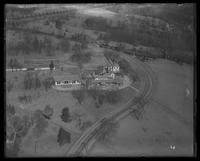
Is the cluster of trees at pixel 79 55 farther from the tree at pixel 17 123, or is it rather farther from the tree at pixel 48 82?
the tree at pixel 17 123

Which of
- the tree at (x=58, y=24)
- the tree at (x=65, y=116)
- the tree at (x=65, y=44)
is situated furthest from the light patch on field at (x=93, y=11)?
the tree at (x=65, y=116)

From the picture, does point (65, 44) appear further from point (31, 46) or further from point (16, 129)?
point (16, 129)

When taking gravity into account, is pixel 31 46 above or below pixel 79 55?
above

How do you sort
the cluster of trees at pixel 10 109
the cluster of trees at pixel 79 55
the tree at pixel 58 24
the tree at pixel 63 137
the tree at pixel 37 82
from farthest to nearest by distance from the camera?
the tree at pixel 58 24 → the cluster of trees at pixel 79 55 → the tree at pixel 37 82 → the cluster of trees at pixel 10 109 → the tree at pixel 63 137

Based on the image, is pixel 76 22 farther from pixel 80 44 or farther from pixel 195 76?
pixel 195 76

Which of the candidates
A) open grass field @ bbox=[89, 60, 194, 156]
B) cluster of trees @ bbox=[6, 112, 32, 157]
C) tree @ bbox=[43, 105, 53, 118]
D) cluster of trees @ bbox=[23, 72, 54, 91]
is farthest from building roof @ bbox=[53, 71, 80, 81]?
open grass field @ bbox=[89, 60, 194, 156]

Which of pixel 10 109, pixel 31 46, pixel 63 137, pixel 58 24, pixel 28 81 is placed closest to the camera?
pixel 63 137

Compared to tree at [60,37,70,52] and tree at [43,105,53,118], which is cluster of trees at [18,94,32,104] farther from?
tree at [60,37,70,52]

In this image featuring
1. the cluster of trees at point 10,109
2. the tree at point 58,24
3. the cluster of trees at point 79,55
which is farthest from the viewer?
the tree at point 58,24

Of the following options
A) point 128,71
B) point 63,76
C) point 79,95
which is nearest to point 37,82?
point 63,76

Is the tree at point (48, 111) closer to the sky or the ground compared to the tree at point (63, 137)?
closer to the sky
